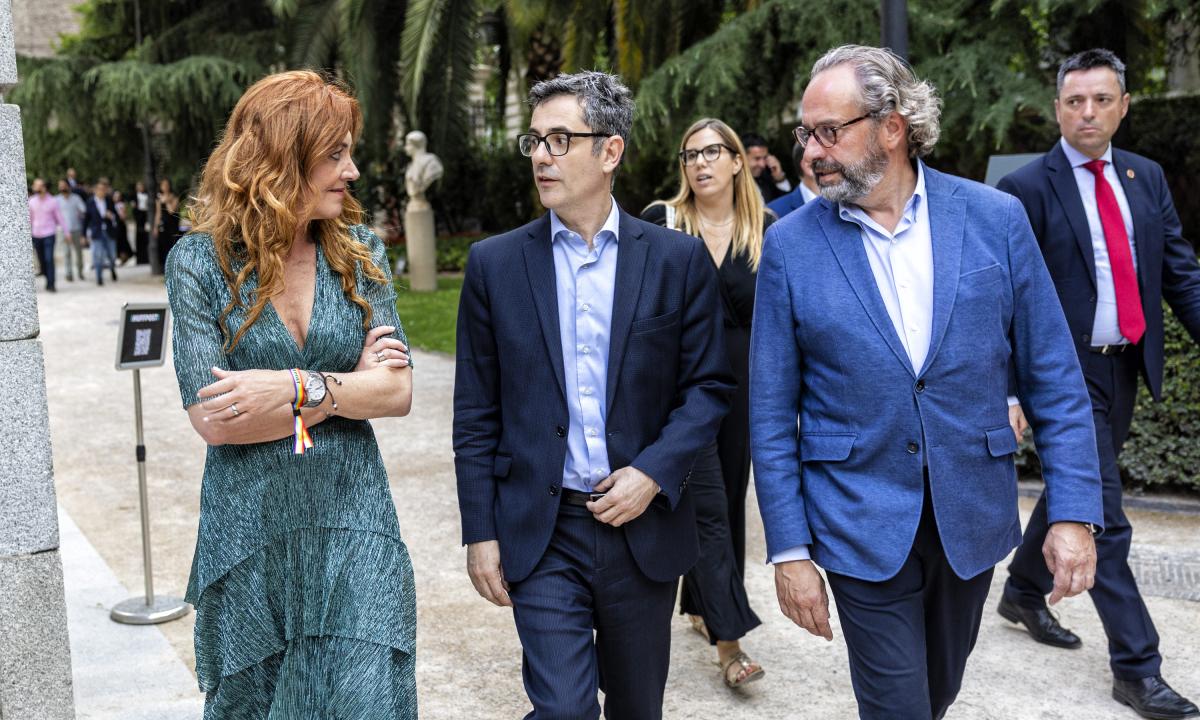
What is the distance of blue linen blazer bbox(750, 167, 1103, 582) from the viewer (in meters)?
2.85

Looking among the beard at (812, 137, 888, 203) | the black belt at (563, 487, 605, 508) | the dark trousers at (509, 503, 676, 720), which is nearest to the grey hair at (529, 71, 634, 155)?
the beard at (812, 137, 888, 203)

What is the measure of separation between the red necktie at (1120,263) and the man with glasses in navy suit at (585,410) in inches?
81.1

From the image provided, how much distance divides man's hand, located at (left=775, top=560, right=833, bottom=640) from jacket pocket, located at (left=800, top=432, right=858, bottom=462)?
256mm

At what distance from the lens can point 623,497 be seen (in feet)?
9.70

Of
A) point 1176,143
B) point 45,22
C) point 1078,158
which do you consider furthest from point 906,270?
point 45,22

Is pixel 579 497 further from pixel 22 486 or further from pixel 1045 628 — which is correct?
pixel 1045 628

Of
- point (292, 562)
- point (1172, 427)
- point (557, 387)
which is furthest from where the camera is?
point (1172, 427)

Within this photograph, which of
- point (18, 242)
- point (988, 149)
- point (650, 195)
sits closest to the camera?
point (18, 242)

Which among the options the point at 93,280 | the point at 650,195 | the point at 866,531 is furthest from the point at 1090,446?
the point at 93,280

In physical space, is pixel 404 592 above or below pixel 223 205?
below

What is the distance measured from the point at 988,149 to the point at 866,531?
Answer: 939 cm

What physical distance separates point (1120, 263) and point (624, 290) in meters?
2.37

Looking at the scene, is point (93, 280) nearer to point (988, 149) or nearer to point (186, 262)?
point (988, 149)

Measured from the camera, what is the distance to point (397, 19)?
2097 cm
